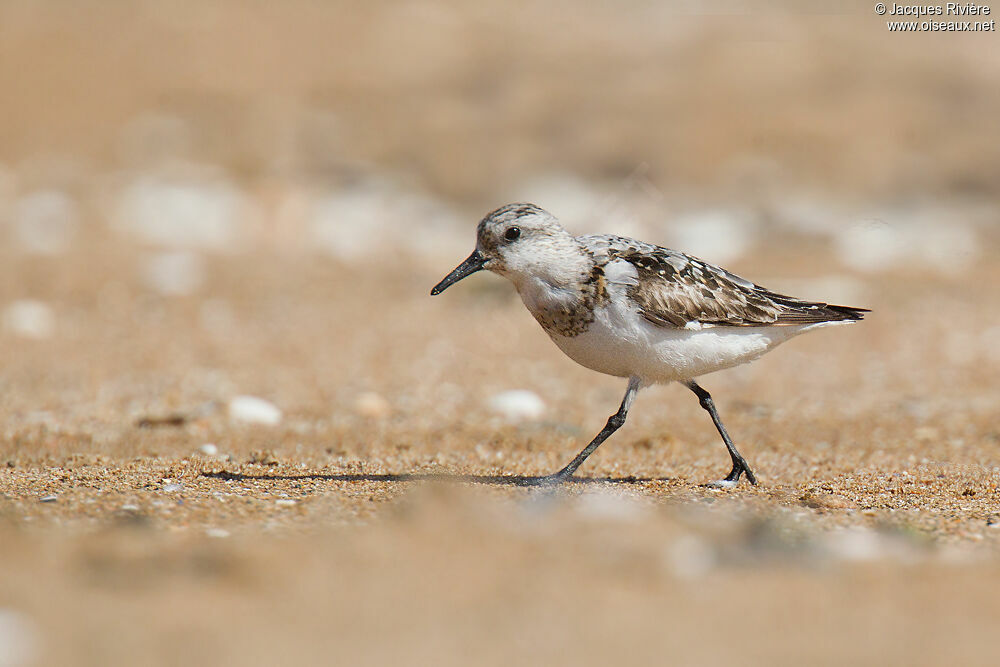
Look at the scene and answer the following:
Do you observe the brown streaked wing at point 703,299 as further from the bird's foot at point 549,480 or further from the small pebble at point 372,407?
the small pebble at point 372,407

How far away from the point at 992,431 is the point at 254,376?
5.43 m

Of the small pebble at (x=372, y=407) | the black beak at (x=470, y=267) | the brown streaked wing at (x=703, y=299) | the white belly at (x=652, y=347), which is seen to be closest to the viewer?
the white belly at (x=652, y=347)

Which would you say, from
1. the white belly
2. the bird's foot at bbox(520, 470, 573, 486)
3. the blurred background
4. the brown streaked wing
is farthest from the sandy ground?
the brown streaked wing

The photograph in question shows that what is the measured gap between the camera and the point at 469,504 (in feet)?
14.8

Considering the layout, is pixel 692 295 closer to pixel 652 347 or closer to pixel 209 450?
pixel 652 347

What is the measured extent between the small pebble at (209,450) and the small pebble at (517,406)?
83.1 inches

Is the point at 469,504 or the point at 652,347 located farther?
the point at 652,347

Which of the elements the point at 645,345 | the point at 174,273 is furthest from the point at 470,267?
the point at 174,273

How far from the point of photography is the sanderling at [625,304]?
5.32 metres

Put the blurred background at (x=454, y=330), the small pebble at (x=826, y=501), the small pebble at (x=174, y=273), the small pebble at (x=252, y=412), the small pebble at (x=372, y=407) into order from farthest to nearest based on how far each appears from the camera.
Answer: the small pebble at (x=174, y=273)
the small pebble at (x=372, y=407)
the small pebble at (x=252, y=412)
the small pebble at (x=826, y=501)
the blurred background at (x=454, y=330)

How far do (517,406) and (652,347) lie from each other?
269 centimetres

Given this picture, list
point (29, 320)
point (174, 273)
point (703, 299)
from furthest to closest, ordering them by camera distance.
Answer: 1. point (174, 273)
2. point (29, 320)
3. point (703, 299)

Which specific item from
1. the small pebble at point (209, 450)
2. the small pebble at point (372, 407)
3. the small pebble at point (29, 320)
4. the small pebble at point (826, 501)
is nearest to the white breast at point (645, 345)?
the small pebble at point (826, 501)

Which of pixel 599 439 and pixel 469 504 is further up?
pixel 599 439
